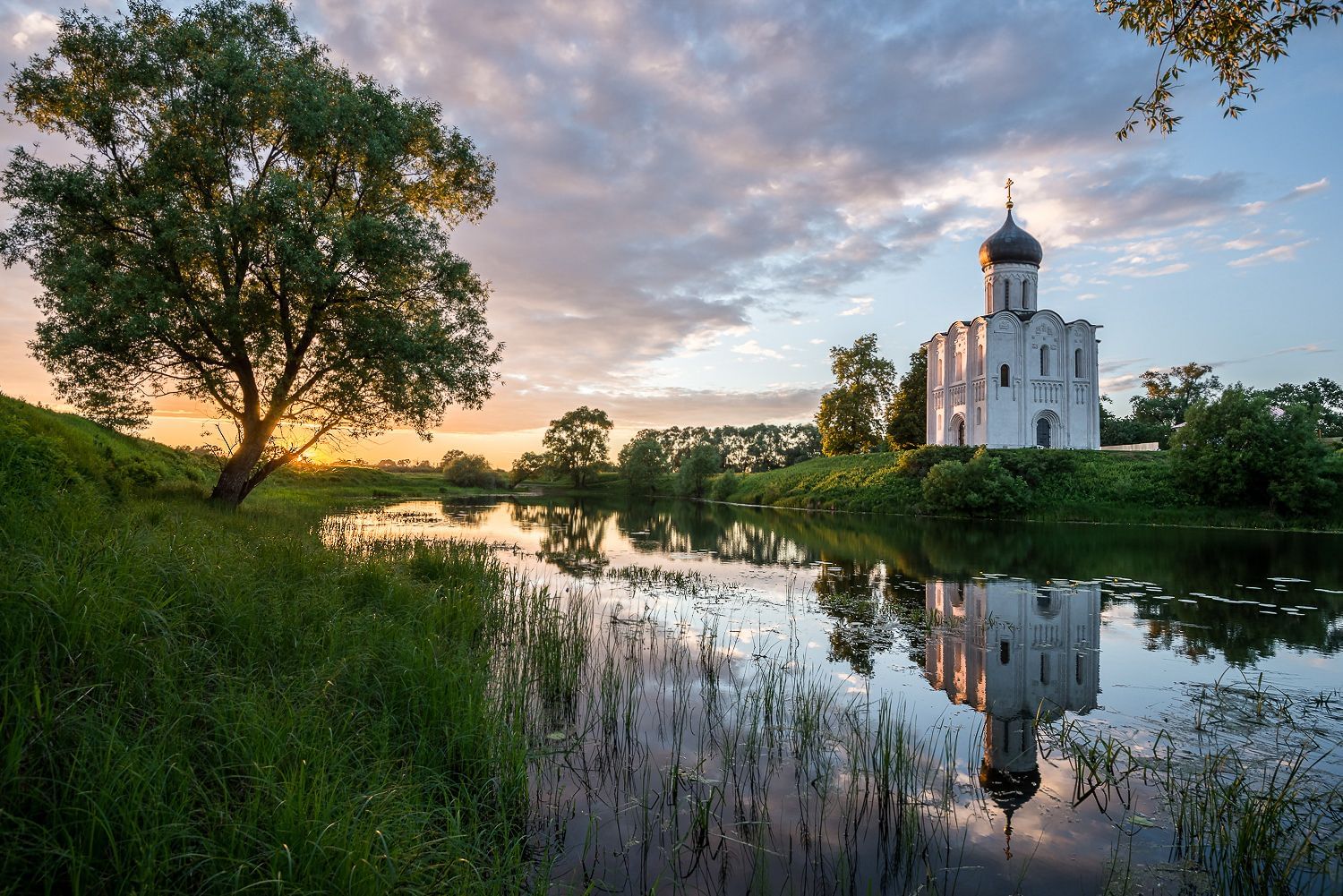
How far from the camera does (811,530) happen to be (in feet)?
106

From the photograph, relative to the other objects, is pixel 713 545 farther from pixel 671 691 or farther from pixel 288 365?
pixel 671 691

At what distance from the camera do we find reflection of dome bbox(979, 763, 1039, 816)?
5.03 metres

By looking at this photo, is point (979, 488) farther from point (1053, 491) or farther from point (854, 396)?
point (854, 396)

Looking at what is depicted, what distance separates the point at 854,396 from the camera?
69.1m

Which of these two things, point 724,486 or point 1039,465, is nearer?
point 1039,465

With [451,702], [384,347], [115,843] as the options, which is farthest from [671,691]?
[384,347]

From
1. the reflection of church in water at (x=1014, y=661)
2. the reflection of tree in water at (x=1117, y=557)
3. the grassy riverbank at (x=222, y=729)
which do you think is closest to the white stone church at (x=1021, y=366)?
the reflection of tree in water at (x=1117, y=557)

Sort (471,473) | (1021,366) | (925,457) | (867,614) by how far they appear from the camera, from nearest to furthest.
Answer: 1. (867,614)
2. (925,457)
3. (1021,366)
4. (471,473)

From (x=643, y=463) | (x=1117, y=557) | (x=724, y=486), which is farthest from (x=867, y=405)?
(x=1117, y=557)

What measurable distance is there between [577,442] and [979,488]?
212 ft

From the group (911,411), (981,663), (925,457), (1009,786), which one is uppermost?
(911,411)

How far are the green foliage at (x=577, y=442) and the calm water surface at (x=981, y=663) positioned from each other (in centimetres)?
7219

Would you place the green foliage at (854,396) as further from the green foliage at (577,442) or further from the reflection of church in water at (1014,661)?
the reflection of church in water at (1014,661)

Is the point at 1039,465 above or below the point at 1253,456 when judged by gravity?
below
